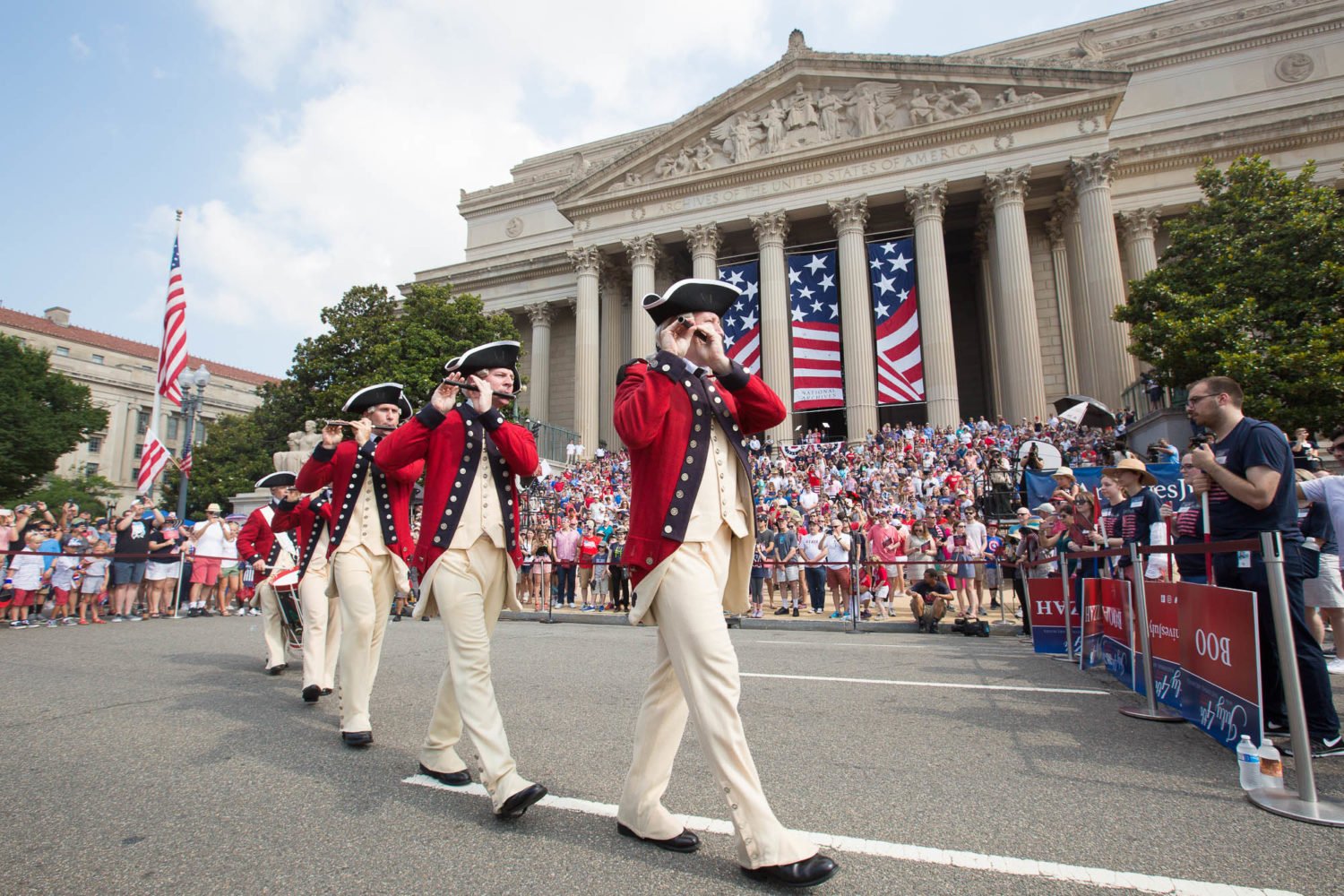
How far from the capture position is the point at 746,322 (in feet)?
106

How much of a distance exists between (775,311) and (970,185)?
9.66 meters

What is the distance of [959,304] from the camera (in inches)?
1594

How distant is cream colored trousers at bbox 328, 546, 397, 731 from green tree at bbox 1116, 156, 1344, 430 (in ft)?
65.5

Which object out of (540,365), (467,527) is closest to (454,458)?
(467,527)

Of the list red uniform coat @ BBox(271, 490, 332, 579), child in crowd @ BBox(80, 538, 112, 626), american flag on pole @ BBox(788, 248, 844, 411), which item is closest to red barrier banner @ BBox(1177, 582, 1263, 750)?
red uniform coat @ BBox(271, 490, 332, 579)

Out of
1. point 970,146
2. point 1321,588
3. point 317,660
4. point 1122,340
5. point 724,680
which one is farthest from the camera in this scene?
point 970,146

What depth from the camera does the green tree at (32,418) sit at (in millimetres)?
41281

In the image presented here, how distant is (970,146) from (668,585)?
33.7m

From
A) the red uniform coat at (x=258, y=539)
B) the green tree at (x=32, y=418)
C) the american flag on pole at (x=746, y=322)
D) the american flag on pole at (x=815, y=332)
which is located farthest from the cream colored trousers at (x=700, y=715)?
the green tree at (x=32, y=418)

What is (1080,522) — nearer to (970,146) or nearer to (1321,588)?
(1321,588)

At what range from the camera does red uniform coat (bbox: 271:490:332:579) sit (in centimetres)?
624

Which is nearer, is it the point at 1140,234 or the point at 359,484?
the point at 359,484

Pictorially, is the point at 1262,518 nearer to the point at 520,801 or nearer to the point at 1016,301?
the point at 520,801

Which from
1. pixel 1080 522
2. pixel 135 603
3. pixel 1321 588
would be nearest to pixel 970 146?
pixel 1080 522
